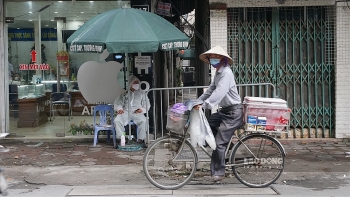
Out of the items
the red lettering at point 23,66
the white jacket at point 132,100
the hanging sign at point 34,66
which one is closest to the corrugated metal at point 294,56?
the white jacket at point 132,100

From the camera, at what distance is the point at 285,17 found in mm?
10523

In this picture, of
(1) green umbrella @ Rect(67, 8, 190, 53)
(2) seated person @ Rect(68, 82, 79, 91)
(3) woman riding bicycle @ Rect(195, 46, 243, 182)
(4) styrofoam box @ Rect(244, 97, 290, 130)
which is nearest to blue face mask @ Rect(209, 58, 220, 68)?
(3) woman riding bicycle @ Rect(195, 46, 243, 182)

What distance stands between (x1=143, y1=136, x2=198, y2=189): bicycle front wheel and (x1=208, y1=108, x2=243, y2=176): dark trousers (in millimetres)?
294

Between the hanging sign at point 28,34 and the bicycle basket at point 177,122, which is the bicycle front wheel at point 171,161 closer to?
the bicycle basket at point 177,122

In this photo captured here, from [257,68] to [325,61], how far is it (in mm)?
1460

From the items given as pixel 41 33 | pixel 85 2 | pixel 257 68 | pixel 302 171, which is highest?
pixel 85 2

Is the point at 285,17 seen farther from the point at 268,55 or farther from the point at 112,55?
the point at 112,55

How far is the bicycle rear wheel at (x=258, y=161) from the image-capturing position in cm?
682

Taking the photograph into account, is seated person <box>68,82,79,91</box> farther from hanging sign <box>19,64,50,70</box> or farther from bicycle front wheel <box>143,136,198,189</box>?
bicycle front wheel <box>143,136,198,189</box>

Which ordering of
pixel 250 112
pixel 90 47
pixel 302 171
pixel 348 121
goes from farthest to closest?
pixel 348 121
pixel 90 47
pixel 302 171
pixel 250 112

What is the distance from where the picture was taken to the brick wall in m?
10.4

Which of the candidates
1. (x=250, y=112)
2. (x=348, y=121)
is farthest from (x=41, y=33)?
(x=348, y=121)

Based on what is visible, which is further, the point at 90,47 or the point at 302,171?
the point at 90,47

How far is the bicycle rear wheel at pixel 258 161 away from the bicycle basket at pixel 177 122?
81 cm
